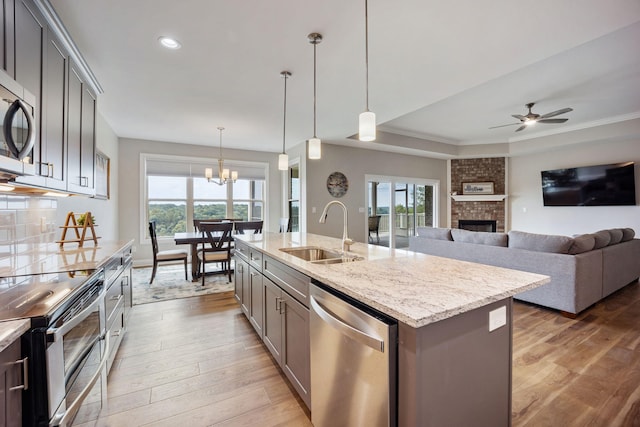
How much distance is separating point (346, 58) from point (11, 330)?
8.92 ft

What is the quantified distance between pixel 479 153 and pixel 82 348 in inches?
303

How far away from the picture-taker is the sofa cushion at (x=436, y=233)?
13.4 ft

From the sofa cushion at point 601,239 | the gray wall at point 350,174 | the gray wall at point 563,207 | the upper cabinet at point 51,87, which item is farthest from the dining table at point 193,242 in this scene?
the gray wall at point 563,207

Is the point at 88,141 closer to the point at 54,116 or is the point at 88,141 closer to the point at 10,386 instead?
the point at 54,116

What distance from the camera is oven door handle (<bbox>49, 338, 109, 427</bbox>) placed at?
3.37ft

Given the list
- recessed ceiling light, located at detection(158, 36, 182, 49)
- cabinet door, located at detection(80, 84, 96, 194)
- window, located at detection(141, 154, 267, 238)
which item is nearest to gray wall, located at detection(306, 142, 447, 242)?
window, located at detection(141, 154, 267, 238)

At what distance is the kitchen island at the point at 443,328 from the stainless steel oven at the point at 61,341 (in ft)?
3.44

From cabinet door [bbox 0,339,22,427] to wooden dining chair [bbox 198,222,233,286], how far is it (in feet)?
10.5

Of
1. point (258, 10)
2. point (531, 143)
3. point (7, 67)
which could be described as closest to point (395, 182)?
point (531, 143)

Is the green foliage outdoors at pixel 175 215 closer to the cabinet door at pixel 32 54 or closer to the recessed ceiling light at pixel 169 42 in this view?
the recessed ceiling light at pixel 169 42

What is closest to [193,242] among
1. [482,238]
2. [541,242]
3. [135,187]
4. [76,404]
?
[135,187]

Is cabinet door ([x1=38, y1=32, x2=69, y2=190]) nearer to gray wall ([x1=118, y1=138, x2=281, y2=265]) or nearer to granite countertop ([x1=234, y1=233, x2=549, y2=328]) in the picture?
granite countertop ([x1=234, y1=233, x2=549, y2=328])

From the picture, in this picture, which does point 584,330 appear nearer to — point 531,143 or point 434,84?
point 434,84

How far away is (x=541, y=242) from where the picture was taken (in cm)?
307
